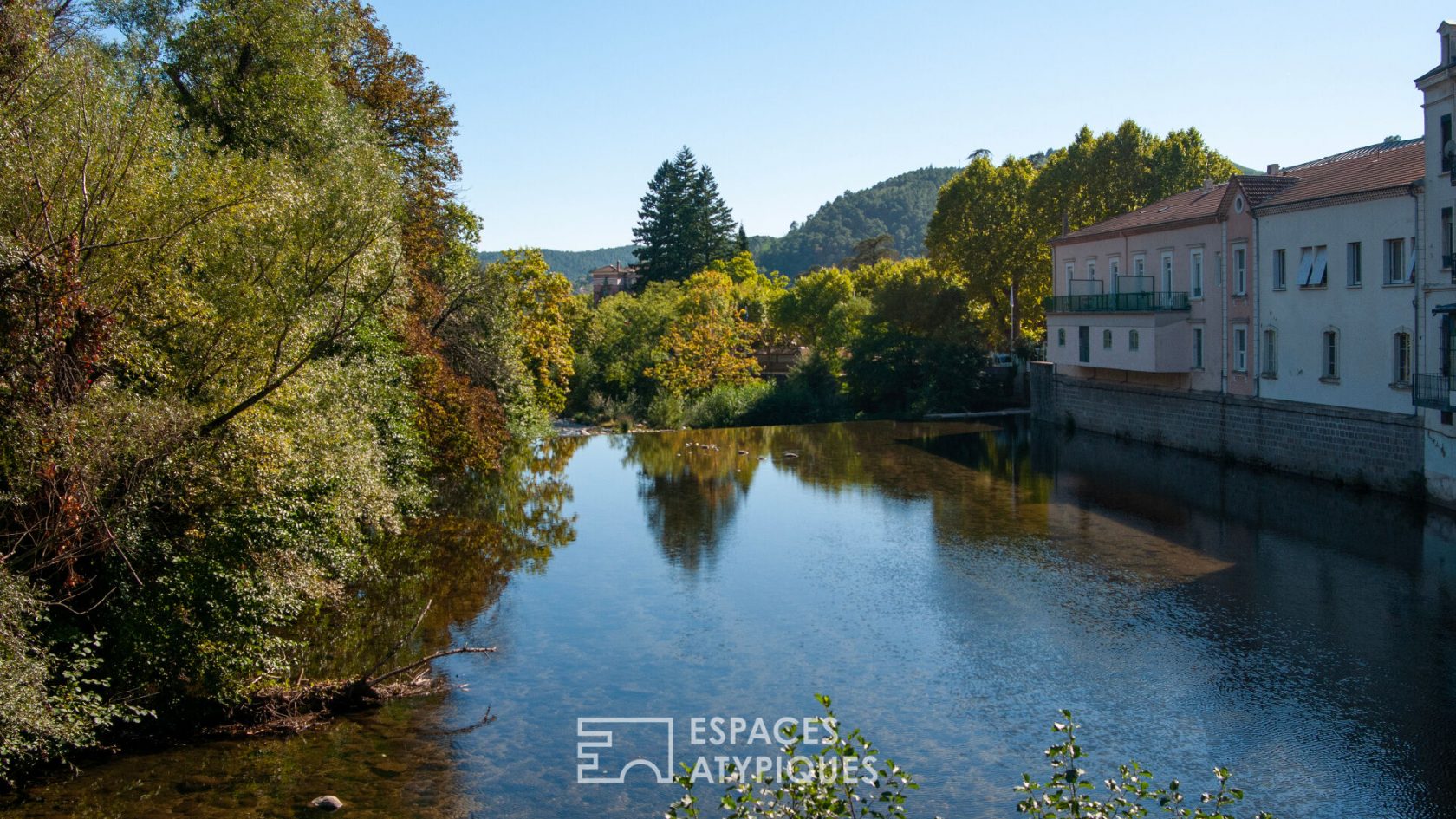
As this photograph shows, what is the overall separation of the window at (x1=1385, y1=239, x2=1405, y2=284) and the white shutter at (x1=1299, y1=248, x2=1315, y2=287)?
2.96 meters

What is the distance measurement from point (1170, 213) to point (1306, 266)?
395 inches

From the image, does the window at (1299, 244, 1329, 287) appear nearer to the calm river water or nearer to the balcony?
the calm river water

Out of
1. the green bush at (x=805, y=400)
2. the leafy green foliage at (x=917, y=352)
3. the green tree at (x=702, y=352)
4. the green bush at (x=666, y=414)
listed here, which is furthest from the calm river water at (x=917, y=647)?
the green tree at (x=702, y=352)

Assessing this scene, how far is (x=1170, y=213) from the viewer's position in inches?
1558

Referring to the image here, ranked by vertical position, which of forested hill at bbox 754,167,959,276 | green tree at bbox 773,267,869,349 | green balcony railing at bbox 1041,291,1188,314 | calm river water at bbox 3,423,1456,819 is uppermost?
forested hill at bbox 754,167,959,276

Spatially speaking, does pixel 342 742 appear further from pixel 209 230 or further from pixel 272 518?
pixel 209 230

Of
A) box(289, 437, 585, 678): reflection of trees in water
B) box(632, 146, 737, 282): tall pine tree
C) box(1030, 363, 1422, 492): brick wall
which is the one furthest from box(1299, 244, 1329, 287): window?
box(632, 146, 737, 282): tall pine tree

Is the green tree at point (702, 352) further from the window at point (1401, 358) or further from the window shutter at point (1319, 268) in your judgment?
the window at point (1401, 358)

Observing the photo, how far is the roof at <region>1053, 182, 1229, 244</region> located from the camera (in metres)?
36.8

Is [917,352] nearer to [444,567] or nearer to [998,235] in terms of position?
[998,235]

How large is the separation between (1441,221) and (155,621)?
25300 millimetres

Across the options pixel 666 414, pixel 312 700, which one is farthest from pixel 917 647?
pixel 666 414

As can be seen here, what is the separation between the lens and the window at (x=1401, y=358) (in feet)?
85.5

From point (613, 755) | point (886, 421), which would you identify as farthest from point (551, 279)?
point (613, 755)
